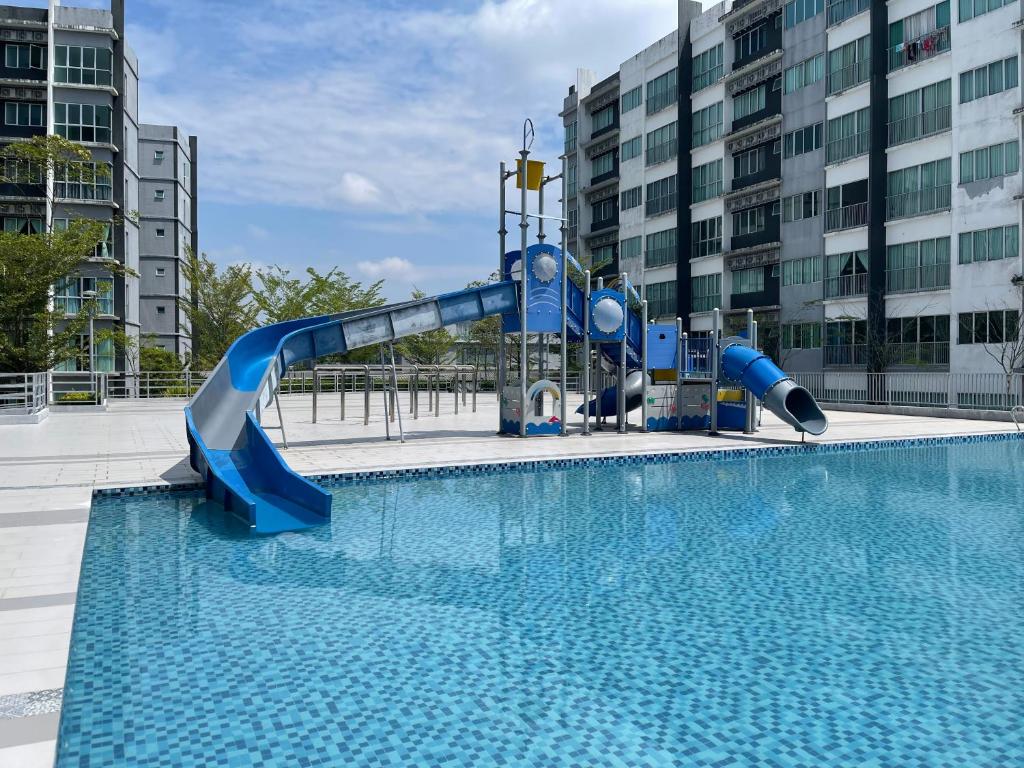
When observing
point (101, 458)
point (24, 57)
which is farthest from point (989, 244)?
point (24, 57)

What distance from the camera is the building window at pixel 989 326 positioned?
28156mm

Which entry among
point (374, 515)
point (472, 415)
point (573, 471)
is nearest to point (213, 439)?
point (374, 515)

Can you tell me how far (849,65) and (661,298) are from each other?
636 inches

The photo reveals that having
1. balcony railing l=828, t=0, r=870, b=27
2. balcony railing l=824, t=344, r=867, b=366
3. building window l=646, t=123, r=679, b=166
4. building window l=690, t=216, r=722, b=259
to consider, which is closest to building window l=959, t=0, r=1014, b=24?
balcony railing l=828, t=0, r=870, b=27

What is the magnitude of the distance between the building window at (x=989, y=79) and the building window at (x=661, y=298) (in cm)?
1844

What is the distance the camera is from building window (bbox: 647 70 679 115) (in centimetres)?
4575

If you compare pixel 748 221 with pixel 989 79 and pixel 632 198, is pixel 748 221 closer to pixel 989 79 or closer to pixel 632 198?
pixel 632 198

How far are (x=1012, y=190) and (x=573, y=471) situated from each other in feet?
76.6

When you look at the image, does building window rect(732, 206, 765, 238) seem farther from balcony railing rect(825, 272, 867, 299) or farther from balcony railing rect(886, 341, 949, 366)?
balcony railing rect(886, 341, 949, 366)

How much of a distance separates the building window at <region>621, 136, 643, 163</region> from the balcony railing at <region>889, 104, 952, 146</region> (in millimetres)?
17576

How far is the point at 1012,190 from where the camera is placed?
2819cm

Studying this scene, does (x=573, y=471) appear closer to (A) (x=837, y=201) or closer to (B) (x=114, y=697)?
(B) (x=114, y=697)

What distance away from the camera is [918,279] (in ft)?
105

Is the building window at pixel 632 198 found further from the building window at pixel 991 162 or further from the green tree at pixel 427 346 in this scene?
the building window at pixel 991 162
